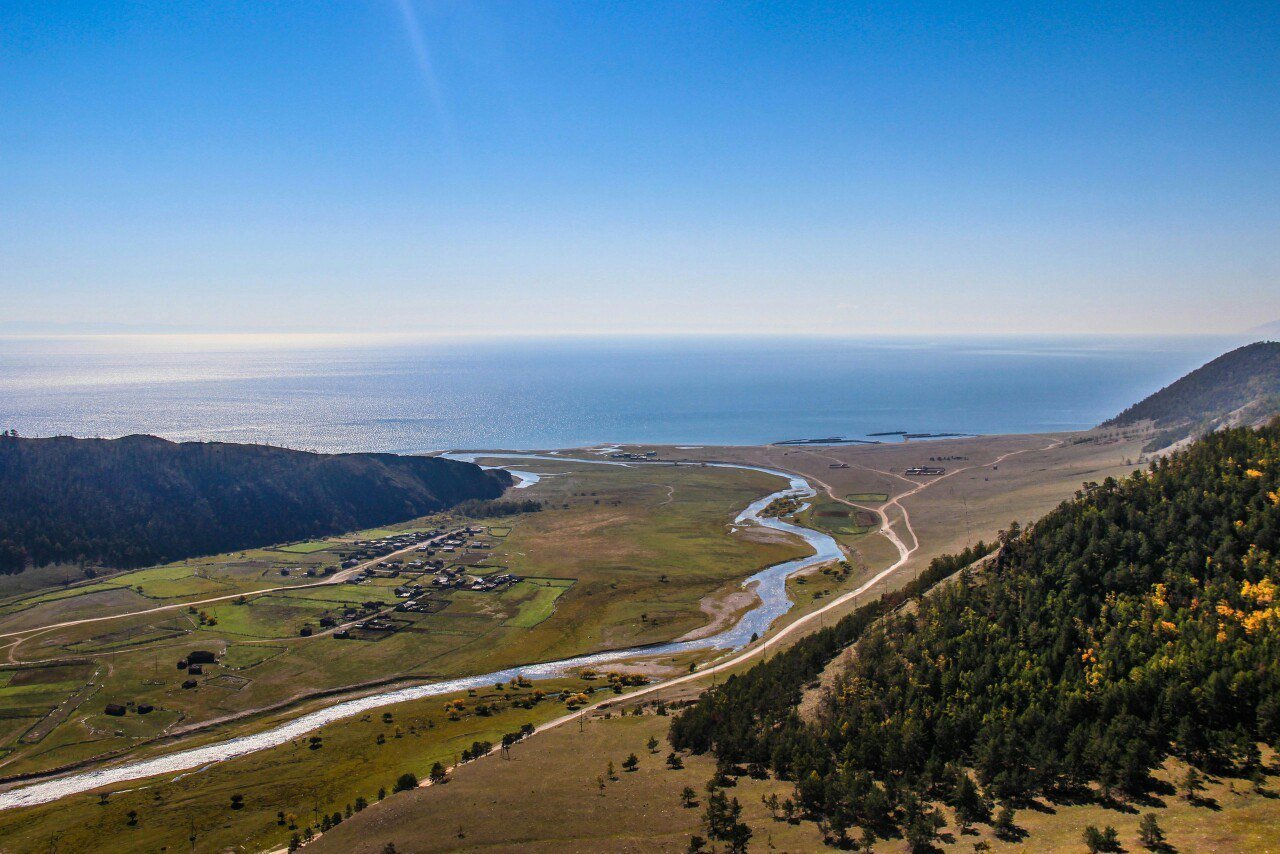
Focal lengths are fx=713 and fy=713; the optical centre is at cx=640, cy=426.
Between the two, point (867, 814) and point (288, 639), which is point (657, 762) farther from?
point (288, 639)

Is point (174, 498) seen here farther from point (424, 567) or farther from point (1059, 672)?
point (1059, 672)

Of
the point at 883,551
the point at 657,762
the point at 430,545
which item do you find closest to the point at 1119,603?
the point at 657,762

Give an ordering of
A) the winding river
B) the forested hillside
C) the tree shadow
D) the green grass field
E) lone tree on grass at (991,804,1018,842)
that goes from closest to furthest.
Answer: the tree shadow → lone tree on grass at (991,804,1018,842) → the forested hillside → the green grass field → the winding river

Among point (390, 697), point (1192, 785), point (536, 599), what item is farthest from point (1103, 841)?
point (536, 599)

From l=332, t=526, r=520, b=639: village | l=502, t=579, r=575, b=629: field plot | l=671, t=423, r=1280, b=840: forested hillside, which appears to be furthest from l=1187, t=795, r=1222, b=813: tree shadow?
l=332, t=526, r=520, b=639: village

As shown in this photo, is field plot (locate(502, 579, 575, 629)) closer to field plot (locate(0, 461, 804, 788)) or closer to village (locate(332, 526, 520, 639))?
field plot (locate(0, 461, 804, 788))

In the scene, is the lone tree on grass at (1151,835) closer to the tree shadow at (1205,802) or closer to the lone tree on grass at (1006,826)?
the tree shadow at (1205,802)
